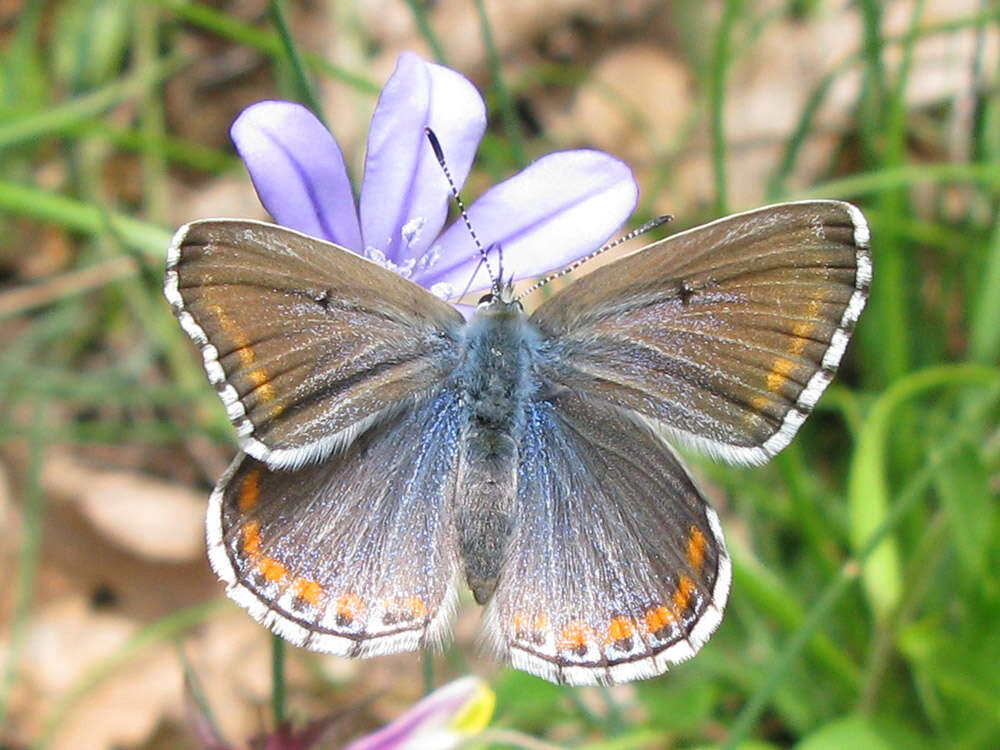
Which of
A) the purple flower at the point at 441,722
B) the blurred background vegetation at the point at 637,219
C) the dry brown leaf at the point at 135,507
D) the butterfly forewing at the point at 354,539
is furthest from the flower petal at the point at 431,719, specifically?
the dry brown leaf at the point at 135,507

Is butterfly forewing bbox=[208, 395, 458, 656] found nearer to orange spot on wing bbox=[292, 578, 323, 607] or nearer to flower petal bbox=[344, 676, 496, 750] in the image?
orange spot on wing bbox=[292, 578, 323, 607]

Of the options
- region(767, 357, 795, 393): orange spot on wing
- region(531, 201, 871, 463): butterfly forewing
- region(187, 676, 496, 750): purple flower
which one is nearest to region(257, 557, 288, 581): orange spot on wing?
region(187, 676, 496, 750): purple flower

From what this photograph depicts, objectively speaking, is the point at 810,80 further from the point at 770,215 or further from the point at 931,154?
the point at 770,215

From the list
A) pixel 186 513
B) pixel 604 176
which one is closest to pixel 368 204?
pixel 604 176

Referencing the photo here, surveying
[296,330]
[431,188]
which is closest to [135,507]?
[431,188]

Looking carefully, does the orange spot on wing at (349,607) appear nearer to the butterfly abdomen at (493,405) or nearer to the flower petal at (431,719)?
the butterfly abdomen at (493,405)

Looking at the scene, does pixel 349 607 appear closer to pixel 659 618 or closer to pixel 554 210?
pixel 659 618
